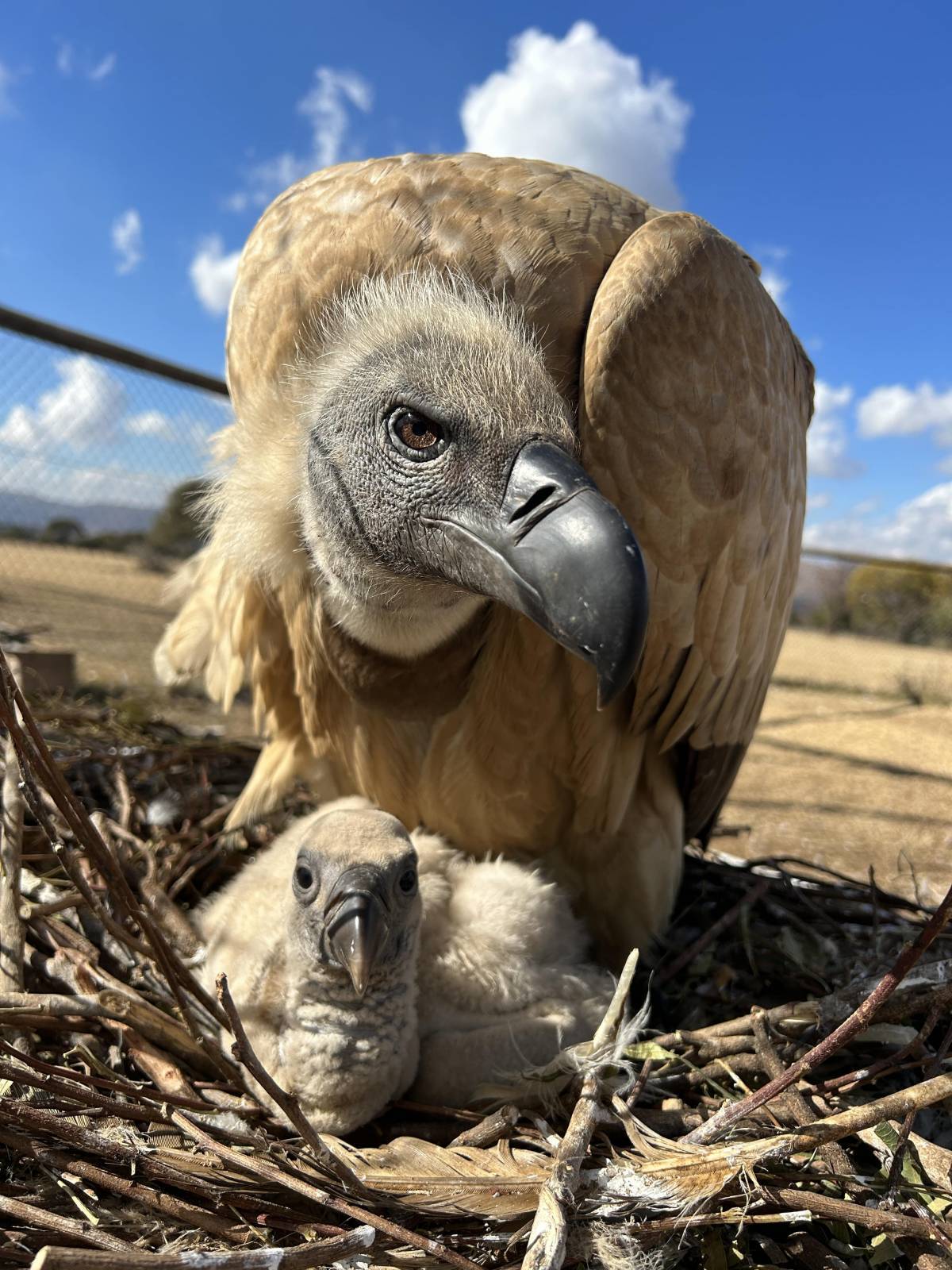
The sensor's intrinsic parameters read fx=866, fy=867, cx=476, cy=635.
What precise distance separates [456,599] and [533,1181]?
3.97 feet

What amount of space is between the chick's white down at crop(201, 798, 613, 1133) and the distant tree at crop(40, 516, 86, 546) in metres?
5.90

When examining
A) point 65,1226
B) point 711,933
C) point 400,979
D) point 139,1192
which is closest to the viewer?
point 65,1226

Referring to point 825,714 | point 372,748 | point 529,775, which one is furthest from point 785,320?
point 825,714

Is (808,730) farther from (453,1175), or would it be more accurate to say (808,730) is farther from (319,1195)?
(319,1195)

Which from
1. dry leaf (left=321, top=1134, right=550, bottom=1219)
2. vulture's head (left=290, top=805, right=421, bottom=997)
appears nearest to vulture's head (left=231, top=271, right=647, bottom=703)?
vulture's head (left=290, top=805, right=421, bottom=997)

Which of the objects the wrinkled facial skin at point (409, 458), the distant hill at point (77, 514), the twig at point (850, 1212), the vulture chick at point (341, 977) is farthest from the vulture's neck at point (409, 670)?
the distant hill at point (77, 514)

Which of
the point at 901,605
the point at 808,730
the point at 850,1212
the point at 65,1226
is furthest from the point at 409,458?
the point at 901,605

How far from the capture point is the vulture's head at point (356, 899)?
69.2 inches

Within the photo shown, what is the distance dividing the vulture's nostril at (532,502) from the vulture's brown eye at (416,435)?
278 millimetres

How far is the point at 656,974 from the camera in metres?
2.46

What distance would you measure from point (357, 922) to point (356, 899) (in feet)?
0.17

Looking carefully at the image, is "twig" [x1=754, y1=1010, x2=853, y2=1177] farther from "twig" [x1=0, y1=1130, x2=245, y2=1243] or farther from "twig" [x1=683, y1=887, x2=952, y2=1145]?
"twig" [x1=0, y1=1130, x2=245, y2=1243]

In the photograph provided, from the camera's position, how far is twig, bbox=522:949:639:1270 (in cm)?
134

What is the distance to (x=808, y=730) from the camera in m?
9.02
